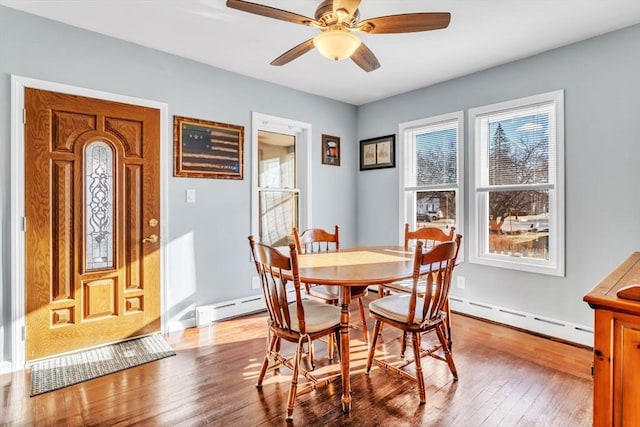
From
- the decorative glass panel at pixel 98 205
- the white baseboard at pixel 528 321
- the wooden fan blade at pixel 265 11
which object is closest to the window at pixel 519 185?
the white baseboard at pixel 528 321

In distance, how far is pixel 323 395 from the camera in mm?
2094

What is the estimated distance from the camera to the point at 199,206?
3.33m

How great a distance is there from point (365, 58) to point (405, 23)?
0.44 m

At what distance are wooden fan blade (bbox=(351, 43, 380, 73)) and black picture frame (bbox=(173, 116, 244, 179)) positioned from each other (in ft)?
5.41

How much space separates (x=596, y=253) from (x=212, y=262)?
10.9 ft

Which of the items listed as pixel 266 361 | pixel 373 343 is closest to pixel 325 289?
pixel 373 343

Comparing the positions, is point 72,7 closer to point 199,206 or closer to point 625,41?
point 199,206

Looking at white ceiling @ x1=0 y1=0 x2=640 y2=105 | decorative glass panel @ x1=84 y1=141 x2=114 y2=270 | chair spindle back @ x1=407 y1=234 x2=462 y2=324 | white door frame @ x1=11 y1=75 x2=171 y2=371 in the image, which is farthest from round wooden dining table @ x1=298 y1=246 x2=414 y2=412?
white door frame @ x1=11 y1=75 x2=171 y2=371

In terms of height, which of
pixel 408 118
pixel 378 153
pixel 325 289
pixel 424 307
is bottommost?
pixel 325 289

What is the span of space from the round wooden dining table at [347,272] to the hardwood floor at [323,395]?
257 millimetres

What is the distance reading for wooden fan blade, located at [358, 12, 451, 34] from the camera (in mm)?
1804

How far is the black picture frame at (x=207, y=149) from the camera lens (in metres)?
3.18

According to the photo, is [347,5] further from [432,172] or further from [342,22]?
[432,172]

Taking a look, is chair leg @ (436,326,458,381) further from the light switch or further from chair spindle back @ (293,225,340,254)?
the light switch
